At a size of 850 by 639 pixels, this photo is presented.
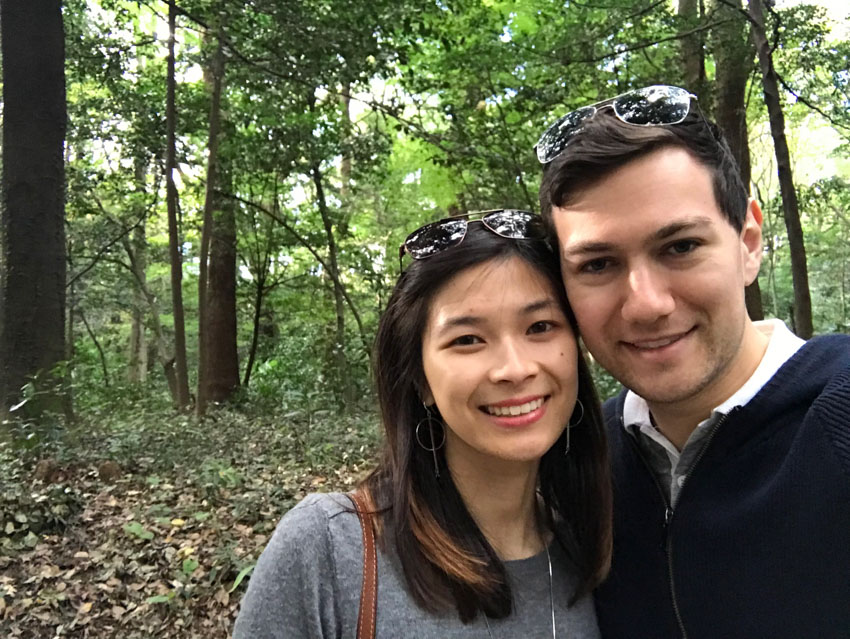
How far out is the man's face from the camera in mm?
1851

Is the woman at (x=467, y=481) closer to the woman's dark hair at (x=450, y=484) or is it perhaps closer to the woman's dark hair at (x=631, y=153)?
the woman's dark hair at (x=450, y=484)

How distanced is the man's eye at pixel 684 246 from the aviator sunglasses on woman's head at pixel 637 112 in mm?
377

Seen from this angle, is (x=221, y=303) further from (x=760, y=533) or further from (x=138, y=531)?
(x=760, y=533)

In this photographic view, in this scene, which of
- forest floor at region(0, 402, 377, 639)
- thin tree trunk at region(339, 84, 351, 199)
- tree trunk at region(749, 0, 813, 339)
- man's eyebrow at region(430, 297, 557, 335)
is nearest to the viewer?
man's eyebrow at region(430, 297, 557, 335)

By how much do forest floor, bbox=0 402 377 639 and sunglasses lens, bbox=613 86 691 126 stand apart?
11.8 feet

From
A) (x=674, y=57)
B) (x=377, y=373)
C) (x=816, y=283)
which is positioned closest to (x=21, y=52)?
(x=377, y=373)

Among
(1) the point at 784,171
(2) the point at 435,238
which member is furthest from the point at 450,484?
(1) the point at 784,171

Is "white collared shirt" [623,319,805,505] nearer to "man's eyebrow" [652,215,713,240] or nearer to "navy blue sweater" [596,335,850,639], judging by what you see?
"navy blue sweater" [596,335,850,639]

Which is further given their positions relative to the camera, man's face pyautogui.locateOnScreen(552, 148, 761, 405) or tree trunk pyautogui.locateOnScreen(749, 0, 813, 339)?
tree trunk pyautogui.locateOnScreen(749, 0, 813, 339)

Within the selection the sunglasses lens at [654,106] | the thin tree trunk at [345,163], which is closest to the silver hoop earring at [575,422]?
the sunglasses lens at [654,106]

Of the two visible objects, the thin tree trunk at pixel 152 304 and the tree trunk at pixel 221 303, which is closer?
the tree trunk at pixel 221 303

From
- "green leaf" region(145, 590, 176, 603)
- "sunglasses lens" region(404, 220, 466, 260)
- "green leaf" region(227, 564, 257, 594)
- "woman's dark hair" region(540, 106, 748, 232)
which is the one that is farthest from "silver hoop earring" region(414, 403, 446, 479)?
"green leaf" region(145, 590, 176, 603)

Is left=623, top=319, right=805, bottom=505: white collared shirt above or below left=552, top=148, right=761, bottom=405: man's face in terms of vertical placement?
below

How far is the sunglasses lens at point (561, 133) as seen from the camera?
2.08 m
